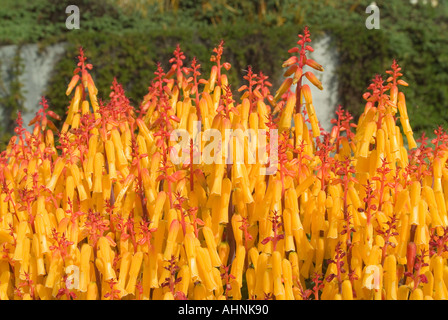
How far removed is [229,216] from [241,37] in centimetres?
542

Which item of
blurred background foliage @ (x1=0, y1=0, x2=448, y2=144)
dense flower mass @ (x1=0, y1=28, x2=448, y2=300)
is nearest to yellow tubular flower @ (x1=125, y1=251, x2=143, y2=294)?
dense flower mass @ (x1=0, y1=28, x2=448, y2=300)

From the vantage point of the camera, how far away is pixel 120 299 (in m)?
2.22

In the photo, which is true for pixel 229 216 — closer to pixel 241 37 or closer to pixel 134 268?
pixel 134 268

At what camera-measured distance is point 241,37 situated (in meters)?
7.52

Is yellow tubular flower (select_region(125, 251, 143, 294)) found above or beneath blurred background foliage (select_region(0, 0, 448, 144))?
beneath

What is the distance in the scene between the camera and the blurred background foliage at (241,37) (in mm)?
7281

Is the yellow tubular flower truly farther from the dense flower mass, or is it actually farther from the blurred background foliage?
the blurred background foliage

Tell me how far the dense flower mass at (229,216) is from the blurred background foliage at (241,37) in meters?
4.76

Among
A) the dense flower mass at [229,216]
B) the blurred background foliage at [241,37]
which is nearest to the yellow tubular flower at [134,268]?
the dense flower mass at [229,216]

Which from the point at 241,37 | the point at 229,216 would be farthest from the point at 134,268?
the point at 241,37

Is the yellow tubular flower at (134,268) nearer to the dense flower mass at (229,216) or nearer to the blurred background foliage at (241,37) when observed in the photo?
the dense flower mass at (229,216)

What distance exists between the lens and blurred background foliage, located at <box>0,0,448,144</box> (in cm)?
728

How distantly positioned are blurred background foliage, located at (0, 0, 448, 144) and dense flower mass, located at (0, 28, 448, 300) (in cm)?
476

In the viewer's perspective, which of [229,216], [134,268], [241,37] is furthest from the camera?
[241,37]
